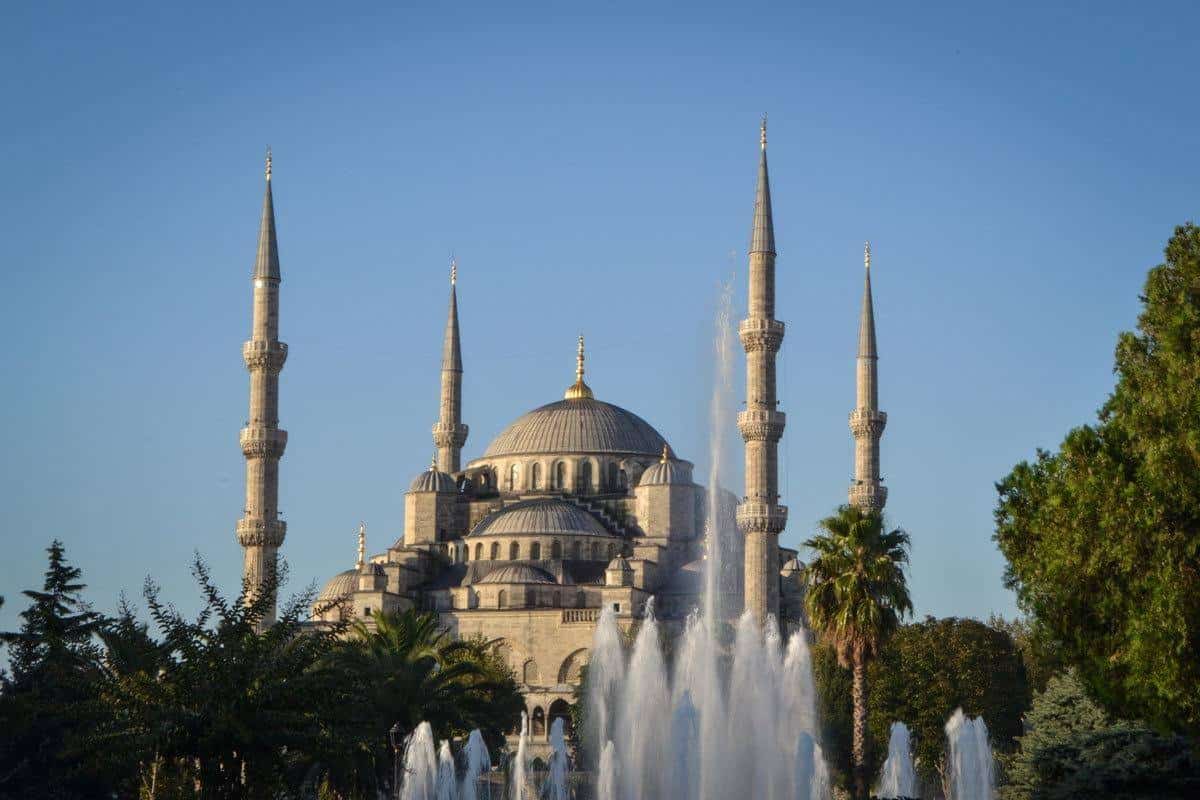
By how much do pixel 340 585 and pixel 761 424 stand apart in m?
23.1

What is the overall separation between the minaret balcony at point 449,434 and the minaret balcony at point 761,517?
2280 centimetres

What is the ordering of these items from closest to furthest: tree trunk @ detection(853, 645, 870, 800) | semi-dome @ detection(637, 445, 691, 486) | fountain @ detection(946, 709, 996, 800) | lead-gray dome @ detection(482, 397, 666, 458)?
1. tree trunk @ detection(853, 645, 870, 800)
2. fountain @ detection(946, 709, 996, 800)
3. semi-dome @ detection(637, 445, 691, 486)
4. lead-gray dome @ detection(482, 397, 666, 458)

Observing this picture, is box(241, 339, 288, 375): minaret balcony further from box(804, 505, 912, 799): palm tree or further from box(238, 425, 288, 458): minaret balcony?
box(804, 505, 912, 799): palm tree

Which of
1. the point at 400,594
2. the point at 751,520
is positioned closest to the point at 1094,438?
the point at 751,520

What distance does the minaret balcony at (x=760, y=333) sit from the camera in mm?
61188

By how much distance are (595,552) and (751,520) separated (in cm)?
1560

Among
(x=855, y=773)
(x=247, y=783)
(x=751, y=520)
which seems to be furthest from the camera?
(x=751, y=520)

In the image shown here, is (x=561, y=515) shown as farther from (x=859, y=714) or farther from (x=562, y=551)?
(x=859, y=714)

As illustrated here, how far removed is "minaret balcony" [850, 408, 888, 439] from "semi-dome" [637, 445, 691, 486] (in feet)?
32.8

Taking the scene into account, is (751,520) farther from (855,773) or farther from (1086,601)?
(1086,601)

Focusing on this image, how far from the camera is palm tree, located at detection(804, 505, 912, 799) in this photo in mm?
33906

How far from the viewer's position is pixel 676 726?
34.8 metres

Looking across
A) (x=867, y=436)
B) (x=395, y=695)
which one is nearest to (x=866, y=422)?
(x=867, y=436)

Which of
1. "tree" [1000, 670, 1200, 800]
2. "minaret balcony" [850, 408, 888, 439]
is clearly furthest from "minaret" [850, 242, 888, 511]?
"tree" [1000, 670, 1200, 800]
